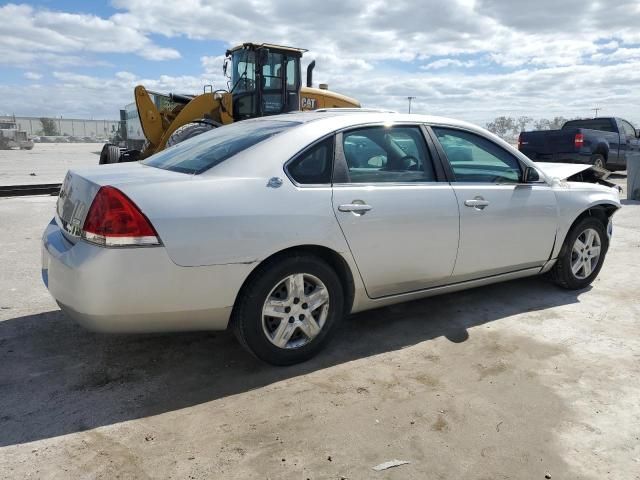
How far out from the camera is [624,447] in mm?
2539

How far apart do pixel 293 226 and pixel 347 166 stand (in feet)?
2.06

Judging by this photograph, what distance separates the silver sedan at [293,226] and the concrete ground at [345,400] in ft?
1.16

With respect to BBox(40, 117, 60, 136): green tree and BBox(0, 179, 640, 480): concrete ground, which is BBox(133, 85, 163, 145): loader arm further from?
BBox(40, 117, 60, 136): green tree

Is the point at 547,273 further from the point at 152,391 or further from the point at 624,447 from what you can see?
the point at 152,391

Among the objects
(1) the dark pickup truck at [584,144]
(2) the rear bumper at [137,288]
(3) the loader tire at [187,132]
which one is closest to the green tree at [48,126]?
(3) the loader tire at [187,132]

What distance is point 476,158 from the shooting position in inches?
162

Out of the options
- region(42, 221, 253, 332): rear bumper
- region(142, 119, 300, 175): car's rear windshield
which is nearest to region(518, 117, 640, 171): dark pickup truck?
region(142, 119, 300, 175): car's rear windshield

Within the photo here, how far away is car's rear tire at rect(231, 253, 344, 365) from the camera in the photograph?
3006 mm

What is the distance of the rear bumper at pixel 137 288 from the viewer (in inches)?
105

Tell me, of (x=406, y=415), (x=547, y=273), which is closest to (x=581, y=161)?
(x=547, y=273)

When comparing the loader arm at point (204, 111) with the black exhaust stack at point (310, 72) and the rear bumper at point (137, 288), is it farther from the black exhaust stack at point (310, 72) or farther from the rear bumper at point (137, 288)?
the rear bumper at point (137, 288)

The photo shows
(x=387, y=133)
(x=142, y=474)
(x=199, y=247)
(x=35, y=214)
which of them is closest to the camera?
(x=142, y=474)

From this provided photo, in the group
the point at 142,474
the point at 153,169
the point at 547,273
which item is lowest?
the point at 142,474

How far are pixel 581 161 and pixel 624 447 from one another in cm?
1296
